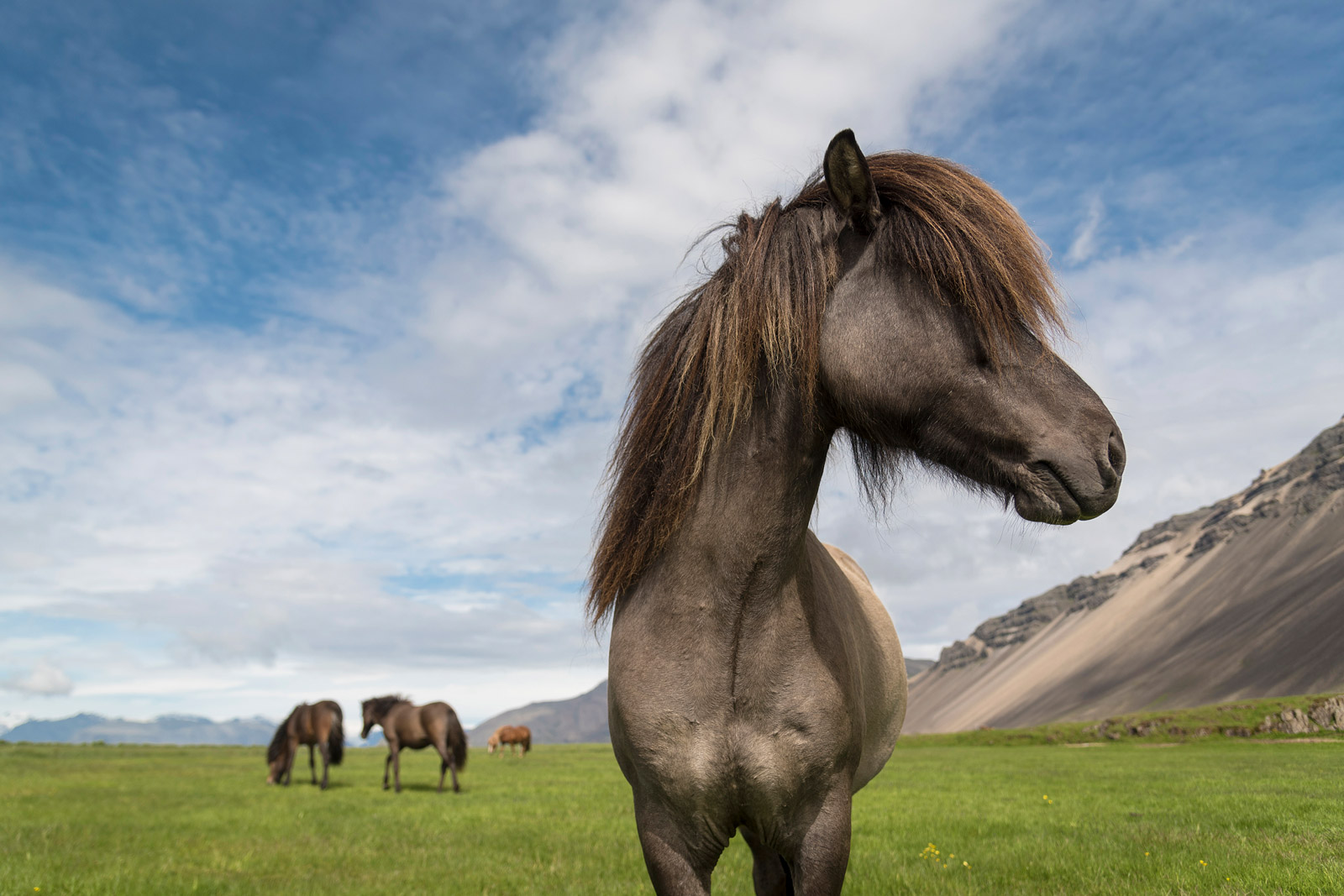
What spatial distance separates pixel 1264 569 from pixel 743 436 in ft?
559

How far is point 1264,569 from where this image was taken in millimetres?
133500

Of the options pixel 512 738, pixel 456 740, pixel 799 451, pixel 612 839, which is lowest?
pixel 512 738

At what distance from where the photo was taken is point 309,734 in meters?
22.0

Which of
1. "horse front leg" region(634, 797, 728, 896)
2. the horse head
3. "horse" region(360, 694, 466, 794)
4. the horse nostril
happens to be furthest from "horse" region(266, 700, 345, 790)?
the horse nostril

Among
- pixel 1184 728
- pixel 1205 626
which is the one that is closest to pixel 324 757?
pixel 1184 728

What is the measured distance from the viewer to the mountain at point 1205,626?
342 feet

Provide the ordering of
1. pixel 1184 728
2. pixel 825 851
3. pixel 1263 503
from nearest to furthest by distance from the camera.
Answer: pixel 825 851
pixel 1184 728
pixel 1263 503

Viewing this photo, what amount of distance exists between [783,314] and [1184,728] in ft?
186

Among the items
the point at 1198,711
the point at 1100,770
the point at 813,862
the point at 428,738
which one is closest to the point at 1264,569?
the point at 1198,711

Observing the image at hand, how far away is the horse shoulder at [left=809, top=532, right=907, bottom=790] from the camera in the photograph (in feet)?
10.7

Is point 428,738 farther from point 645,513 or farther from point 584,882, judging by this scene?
point 645,513

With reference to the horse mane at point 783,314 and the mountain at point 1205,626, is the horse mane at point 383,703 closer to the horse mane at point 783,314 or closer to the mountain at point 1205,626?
the horse mane at point 783,314

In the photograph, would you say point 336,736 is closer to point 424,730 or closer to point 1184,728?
point 424,730

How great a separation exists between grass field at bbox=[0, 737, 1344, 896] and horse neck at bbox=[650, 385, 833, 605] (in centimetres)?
496
